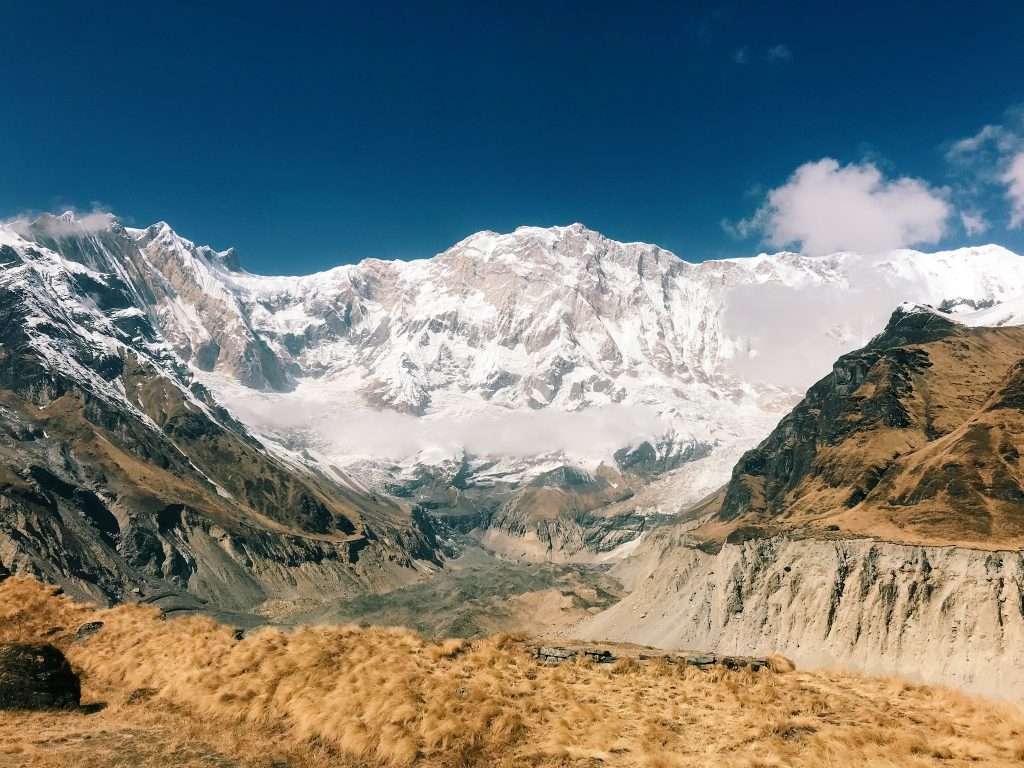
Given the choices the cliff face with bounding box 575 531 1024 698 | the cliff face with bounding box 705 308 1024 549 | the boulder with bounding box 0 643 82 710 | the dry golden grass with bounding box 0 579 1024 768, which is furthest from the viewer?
the cliff face with bounding box 705 308 1024 549

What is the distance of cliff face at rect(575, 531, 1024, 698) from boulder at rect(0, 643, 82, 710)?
77734mm

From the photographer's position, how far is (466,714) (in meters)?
20.4

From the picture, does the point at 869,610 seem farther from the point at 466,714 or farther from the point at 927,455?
the point at 466,714

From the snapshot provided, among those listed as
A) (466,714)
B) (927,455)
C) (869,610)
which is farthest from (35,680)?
→ (927,455)

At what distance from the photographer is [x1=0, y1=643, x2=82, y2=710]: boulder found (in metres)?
21.3

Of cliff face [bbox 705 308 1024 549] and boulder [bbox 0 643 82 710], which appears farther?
cliff face [bbox 705 308 1024 549]

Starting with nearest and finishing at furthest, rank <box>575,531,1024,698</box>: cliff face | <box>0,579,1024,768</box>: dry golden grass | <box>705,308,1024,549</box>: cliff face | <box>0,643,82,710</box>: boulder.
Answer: <box>0,579,1024,768</box>: dry golden grass → <box>0,643,82,710</box>: boulder → <box>575,531,1024,698</box>: cliff face → <box>705,308,1024,549</box>: cliff face

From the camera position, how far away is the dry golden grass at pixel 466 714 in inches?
715

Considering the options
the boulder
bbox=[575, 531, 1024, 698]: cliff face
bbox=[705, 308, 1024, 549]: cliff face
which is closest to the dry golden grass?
the boulder

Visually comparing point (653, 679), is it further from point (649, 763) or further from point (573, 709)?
point (649, 763)

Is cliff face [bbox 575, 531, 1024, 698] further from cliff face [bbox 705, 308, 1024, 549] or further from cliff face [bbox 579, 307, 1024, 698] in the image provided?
cliff face [bbox 705, 308, 1024, 549]

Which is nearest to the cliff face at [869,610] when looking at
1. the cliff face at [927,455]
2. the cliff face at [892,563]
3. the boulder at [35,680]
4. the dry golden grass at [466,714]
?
the cliff face at [892,563]

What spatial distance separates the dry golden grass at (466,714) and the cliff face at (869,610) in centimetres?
6348

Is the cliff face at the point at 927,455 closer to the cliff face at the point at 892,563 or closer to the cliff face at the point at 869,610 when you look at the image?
the cliff face at the point at 892,563
